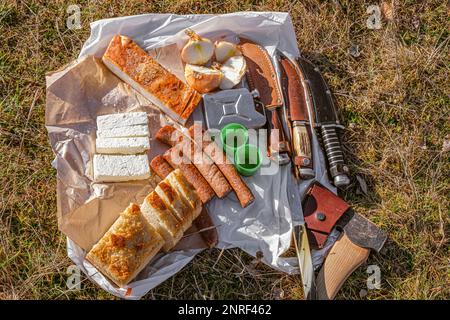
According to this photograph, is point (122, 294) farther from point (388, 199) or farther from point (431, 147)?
point (431, 147)

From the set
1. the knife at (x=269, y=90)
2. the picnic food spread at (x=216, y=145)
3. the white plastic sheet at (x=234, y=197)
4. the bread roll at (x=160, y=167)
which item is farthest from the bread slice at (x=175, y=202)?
the knife at (x=269, y=90)

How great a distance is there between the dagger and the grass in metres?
0.24

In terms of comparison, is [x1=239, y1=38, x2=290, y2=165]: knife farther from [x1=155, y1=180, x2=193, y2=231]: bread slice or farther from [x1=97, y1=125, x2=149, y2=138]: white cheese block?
[x1=97, y1=125, x2=149, y2=138]: white cheese block

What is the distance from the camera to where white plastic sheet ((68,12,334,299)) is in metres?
4.47

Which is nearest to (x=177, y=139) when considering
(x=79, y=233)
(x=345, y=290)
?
(x=79, y=233)

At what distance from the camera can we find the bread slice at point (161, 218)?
4281mm

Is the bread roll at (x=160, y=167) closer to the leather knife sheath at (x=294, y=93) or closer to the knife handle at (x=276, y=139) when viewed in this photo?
the knife handle at (x=276, y=139)

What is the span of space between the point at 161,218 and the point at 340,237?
1713 mm

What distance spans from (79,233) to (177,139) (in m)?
1.24

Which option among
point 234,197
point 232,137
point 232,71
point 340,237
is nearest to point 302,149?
point 232,137

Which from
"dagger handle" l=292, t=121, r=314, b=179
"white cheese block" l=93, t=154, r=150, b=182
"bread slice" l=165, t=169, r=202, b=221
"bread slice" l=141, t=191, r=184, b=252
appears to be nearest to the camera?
"bread slice" l=141, t=191, r=184, b=252

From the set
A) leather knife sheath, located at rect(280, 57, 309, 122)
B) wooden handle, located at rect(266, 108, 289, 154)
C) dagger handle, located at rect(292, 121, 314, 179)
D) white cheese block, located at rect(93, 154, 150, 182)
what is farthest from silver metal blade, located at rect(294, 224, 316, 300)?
white cheese block, located at rect(93, 154, 150, 182)

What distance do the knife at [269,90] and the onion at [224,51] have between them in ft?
0.48

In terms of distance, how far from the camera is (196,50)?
4895mm
